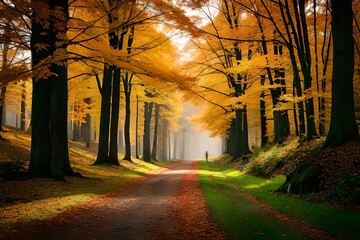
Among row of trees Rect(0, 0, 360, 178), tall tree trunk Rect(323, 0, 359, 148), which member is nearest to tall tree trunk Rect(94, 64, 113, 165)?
row of trees Rect(0, 0, 360, 178)

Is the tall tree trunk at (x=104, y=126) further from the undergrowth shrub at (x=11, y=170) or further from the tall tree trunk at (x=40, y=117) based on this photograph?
the undergrowth shrub at (x=11, y=170)

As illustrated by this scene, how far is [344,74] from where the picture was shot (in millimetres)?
10469

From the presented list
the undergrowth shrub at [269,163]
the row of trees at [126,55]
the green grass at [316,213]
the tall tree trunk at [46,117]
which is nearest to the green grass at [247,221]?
the green grass at [316,213]

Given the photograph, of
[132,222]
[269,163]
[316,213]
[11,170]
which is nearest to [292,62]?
[269,163]

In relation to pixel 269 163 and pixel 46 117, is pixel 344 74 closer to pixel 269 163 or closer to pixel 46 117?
pixel 269 163

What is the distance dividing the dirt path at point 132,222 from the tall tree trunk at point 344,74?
17.9ft

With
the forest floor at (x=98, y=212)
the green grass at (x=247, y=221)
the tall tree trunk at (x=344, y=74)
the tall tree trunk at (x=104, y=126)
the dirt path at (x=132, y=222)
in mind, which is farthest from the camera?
the tall tree trunk at (x=104, y=126)

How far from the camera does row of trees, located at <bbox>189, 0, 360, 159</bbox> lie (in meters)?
10.5

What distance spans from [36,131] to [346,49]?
38.7ft

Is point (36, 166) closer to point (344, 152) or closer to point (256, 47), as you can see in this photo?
point (344, 152)

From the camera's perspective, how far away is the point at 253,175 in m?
A: 17.1

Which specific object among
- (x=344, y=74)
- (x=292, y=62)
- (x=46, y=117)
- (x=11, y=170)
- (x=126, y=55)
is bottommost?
(x=11, y=170)

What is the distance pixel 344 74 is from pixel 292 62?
214 inches

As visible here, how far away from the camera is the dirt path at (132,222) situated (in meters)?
5.85
